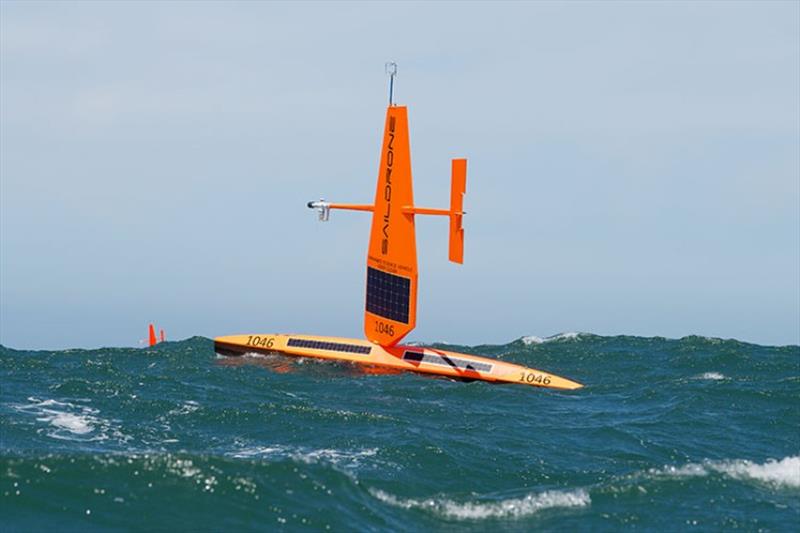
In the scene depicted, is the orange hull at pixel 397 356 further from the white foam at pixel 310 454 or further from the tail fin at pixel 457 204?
the white foam at pixel 310 454

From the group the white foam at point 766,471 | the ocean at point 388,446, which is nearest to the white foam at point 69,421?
the ocean at point 388,446

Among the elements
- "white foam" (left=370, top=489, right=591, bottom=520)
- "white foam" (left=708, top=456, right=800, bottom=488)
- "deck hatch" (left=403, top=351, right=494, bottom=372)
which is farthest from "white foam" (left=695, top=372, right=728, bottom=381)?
"white foam" (left=370, top=489, right=591, bottom=520)

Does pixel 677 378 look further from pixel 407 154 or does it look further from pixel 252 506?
pixel 252 506

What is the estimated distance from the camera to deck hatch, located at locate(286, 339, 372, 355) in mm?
58125

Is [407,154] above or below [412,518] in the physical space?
above

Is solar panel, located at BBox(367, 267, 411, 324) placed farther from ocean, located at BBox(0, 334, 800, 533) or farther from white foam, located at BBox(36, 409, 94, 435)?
white foam, located at BBox(36, 409, 94, 435)

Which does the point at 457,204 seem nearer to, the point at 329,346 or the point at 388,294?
the point at 388,294

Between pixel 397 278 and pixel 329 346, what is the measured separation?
213 inches

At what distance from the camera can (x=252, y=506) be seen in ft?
79.9

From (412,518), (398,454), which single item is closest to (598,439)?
(398,454)

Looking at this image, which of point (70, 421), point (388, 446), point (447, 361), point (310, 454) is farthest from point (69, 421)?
point (447, 361)

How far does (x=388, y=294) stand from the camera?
57844mm

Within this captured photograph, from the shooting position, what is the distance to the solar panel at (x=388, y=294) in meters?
57.0

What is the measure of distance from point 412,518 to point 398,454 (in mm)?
7726
